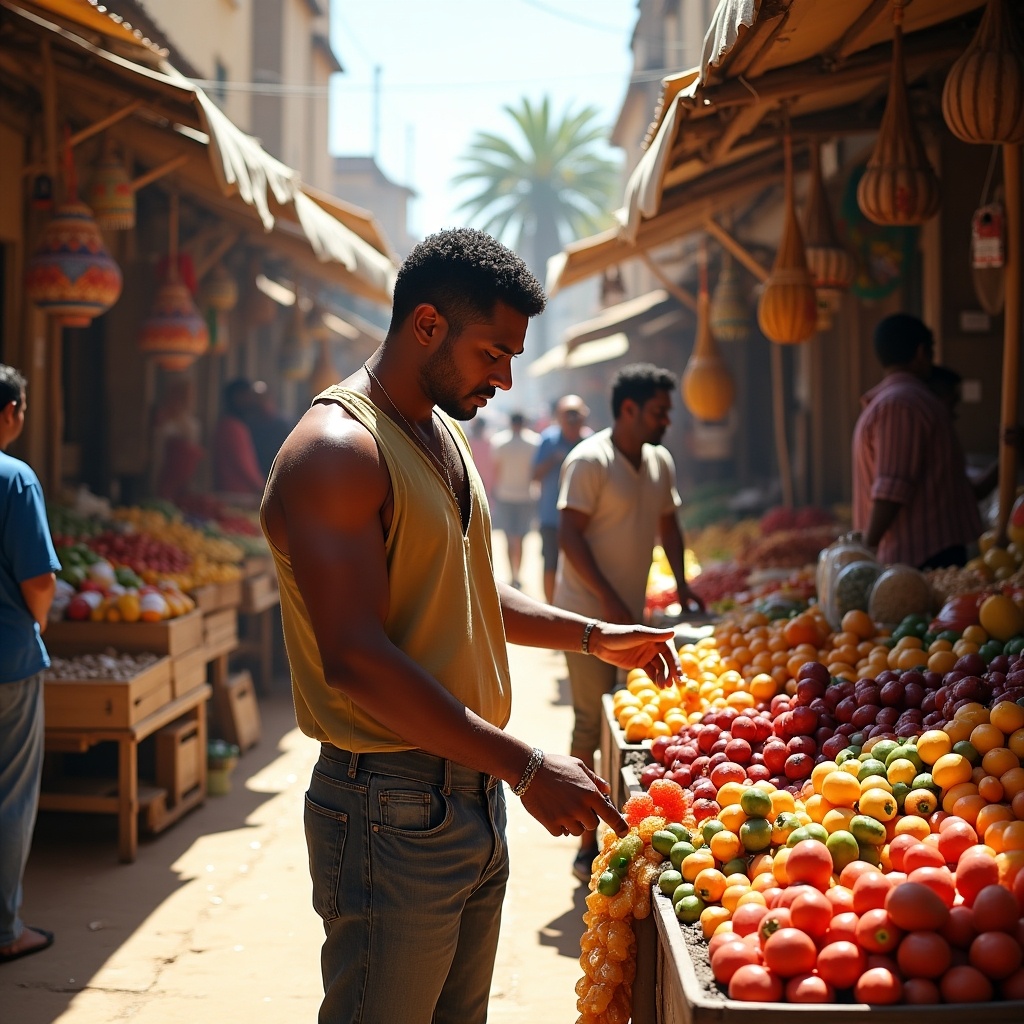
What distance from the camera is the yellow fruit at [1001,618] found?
383 centimetres

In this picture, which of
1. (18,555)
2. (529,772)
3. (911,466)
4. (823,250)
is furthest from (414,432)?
(823,250)

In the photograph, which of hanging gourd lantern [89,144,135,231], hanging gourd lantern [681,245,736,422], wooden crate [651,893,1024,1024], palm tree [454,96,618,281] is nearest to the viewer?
wooden crate [651,893,1024,1024]

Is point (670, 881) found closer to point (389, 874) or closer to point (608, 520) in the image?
point (389, 874)

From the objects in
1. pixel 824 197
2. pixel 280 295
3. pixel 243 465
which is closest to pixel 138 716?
pixel 824 197

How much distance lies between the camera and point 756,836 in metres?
2.74

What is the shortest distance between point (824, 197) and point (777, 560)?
2.97 m

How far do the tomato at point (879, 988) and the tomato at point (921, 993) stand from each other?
15 mm

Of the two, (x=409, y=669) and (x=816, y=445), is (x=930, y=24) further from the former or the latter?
(x=816, y=445)

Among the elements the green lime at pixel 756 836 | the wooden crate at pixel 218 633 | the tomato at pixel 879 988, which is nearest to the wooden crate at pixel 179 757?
the wooden crate at pixel 218 633

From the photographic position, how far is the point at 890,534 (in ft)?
18.3

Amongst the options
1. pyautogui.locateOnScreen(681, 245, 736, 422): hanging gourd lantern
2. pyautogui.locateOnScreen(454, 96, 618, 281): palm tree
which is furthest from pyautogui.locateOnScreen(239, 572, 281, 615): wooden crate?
pyautogui.locateOnScreen(454, 96, 618, 281): palm tree

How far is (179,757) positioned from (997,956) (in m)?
4.95

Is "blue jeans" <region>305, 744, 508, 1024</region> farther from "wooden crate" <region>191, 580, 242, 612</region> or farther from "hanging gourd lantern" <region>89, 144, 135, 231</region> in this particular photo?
"hanging gourd lantern" <region>89, 144, 135, 231</region>

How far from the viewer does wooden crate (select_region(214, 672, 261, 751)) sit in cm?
753
